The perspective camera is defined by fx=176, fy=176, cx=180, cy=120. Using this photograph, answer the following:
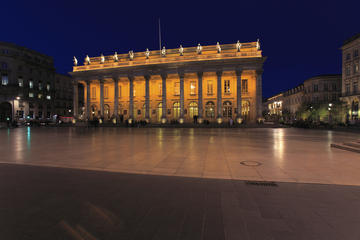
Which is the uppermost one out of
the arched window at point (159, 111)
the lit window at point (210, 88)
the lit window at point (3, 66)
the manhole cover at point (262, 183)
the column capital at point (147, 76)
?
the lit window at point (3, 66)

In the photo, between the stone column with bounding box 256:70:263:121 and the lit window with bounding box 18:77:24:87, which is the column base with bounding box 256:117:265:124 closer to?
the stone column with bounding box 256:70:263:121

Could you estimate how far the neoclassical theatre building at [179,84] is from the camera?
36750 mm

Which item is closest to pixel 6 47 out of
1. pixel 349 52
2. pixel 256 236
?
pixel 256 236

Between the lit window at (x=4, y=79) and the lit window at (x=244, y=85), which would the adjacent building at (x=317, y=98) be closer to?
the lit window at (x=244, y=85)

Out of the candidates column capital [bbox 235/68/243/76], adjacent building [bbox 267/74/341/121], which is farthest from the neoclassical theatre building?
adjacent building [bbox 267/74/341/121]

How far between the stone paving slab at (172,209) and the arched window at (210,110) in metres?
36.3

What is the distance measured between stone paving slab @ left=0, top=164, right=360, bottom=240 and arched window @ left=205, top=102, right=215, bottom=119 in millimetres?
36311

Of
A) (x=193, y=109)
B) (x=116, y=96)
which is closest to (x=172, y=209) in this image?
(x=193, y=109)

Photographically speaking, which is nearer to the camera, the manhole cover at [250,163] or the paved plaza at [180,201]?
the paved plaza at [180,201]

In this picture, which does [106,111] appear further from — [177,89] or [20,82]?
[20,82]

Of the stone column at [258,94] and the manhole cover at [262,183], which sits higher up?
the stone column at [258,94]

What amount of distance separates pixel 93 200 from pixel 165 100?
36.9 meters

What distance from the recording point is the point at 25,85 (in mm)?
57500

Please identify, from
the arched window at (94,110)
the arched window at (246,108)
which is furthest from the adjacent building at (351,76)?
the arched window at (94,110)
